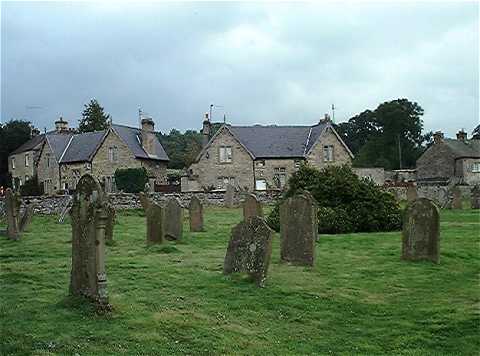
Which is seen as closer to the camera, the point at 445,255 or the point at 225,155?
the point at 445,255

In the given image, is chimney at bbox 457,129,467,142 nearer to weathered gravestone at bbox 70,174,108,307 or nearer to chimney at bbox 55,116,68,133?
chimney at bbox 55,116,68,133

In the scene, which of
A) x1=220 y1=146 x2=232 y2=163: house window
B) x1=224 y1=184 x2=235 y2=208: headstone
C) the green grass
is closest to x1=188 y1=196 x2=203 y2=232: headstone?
the green grass

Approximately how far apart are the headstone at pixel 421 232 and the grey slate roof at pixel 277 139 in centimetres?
4239

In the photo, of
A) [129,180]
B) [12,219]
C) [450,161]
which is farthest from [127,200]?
[450,161]

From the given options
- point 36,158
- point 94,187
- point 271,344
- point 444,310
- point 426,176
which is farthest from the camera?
point 426,176

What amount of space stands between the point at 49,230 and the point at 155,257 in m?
9.91

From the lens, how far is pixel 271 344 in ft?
30.3

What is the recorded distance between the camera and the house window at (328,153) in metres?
58.7

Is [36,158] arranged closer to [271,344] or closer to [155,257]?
[155,257]

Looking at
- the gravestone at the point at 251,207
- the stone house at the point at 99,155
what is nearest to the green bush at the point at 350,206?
the gravestone at the point at 251,207

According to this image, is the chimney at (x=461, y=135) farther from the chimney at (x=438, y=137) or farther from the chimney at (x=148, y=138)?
the chimney at (x=148, y=138)

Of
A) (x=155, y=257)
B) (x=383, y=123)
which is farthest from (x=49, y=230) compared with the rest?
(x=383, y=123)

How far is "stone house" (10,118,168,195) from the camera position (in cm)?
5878

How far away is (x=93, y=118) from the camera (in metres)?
83.5
